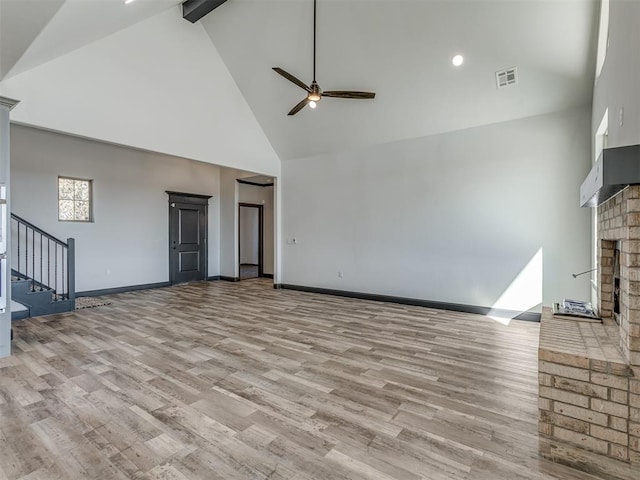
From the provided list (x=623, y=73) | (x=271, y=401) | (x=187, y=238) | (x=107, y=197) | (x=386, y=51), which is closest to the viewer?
(x=623, y=73)

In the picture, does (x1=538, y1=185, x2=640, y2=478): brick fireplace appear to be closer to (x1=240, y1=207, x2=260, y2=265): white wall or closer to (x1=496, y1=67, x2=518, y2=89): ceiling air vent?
(x1=496, y1=67, x2=518, y2=89): ceiling air vent

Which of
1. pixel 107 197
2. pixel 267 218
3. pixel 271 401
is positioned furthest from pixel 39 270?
pixel 271 401

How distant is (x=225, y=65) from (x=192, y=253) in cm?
487

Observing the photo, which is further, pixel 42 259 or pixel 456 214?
pixel 42 259

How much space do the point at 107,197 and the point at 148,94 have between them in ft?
10.0

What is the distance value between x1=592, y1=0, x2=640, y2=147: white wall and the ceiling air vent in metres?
1.31

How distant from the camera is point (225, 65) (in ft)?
20.3

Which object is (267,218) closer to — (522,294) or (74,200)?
(74,200)

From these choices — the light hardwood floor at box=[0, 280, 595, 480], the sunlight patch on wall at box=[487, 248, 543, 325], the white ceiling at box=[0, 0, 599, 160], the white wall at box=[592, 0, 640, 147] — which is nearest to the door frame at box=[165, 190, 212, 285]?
the white ceiling at box=[0, 0, 599, 160]

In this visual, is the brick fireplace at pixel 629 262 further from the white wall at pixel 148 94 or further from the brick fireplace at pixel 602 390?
the white wall at pixel 148 94

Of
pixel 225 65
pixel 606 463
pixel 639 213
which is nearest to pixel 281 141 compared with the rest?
pixel 225 65

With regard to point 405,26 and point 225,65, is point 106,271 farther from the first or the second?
point 405,26

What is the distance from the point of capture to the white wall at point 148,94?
4176 mm

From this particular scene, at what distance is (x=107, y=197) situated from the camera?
281 inches
